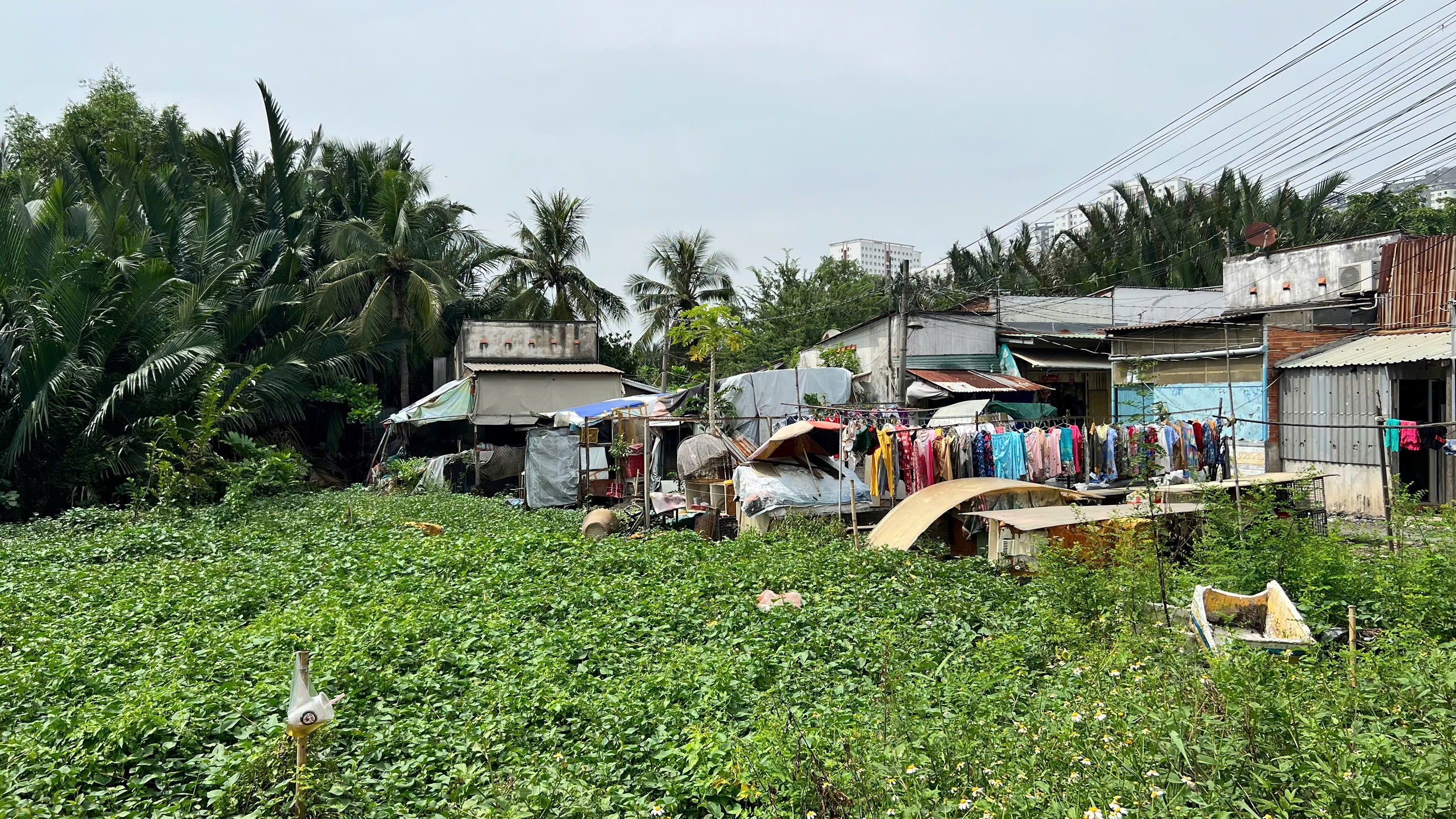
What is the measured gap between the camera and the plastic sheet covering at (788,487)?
500 inches

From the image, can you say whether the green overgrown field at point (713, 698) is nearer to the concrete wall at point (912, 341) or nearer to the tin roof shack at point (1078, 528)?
the tin roof shack at point (1078, 528)

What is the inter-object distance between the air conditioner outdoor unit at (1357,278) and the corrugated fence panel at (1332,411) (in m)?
5.01

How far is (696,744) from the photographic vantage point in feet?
15.2

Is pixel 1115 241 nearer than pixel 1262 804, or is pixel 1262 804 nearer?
pixel 1262 804

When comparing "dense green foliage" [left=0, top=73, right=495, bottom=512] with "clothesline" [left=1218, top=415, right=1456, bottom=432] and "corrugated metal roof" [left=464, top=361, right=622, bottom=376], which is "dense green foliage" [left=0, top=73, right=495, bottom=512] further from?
"clothesline" [left=1218, top=415, right=1456, bottom=432]

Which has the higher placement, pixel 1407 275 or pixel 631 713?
pixel 1407 275

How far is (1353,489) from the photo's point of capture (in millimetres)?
14359

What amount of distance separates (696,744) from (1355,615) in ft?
16.3

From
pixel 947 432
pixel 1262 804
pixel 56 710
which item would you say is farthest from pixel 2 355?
pixel 1262 804

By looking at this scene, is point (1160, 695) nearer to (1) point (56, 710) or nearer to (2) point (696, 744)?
(2) point (696, 744)

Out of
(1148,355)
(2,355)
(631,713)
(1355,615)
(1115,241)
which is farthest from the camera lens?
(1115,241)

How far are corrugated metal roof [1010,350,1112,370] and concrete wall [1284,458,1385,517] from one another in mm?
8896

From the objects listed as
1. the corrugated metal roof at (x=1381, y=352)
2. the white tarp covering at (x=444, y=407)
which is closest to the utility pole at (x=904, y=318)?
the corrugated metal roof at (x=1381, y=352)

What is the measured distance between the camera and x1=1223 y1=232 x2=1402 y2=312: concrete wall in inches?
765
